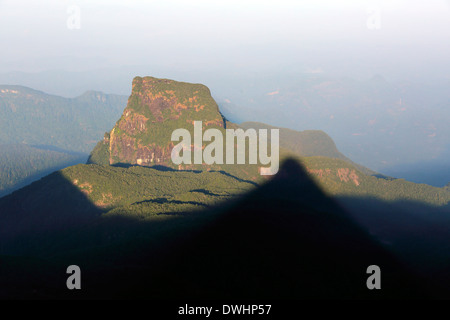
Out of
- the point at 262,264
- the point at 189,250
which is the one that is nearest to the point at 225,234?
the point at 189,250

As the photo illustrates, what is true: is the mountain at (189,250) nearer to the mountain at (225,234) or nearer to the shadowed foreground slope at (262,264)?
the shadowed foreground slope at (262,264)

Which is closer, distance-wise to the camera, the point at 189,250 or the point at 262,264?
the point at 262,264

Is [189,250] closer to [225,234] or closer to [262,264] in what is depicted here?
[225,234]

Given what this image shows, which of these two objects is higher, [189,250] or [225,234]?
[225,234]

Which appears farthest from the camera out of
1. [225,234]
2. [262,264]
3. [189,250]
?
[225,234]

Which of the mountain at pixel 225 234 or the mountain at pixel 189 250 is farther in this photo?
the mountain at pixel 225 234

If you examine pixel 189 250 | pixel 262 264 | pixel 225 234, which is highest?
pixel 225 234

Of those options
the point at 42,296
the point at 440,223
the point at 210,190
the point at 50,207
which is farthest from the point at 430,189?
the point at 42,296

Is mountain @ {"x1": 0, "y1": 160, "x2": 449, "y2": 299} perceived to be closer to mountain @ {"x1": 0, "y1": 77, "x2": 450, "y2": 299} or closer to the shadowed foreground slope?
the shadowed foreground slope

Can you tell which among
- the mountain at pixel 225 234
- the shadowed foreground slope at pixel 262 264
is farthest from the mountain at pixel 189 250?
the mountain at pixel 225 234

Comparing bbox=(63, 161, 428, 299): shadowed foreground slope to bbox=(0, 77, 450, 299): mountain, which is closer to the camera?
bbox=(63, 161, 428, 299): shadowed foreground slope

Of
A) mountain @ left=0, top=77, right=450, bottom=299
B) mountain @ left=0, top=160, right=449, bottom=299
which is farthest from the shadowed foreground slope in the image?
mountain @ left=0, top=77, right=450, bottom=299
